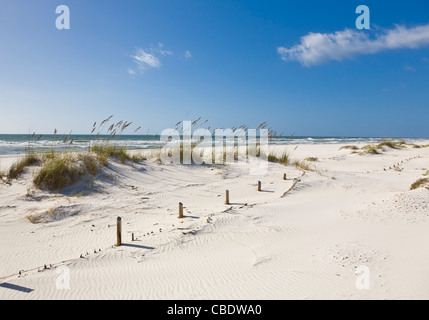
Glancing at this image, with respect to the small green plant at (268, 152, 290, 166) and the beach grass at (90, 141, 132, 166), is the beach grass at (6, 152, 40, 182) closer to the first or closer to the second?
the beach grass at (90, 141, 132, 166)

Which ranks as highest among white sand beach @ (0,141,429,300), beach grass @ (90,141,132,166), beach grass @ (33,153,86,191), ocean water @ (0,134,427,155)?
ocean water @ (0,134,427,155)

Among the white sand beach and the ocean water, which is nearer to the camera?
the white sand beach

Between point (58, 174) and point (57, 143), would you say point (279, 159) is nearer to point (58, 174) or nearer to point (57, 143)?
point (58, 174)

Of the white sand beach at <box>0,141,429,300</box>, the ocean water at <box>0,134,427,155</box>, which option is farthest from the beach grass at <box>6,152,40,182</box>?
the ocean water at <box>0,134,427,155</box>

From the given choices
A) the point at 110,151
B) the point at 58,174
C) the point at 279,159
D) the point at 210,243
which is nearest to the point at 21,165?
the point at 58,174

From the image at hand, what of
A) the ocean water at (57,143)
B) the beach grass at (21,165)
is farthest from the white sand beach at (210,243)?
the ocean water at (57,143)

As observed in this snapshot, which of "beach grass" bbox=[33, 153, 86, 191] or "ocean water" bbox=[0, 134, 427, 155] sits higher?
"ocean water" bbox=[0, 134, 427, 155]

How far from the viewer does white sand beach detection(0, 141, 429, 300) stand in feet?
9.17

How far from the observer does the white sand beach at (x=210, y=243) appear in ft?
9.17

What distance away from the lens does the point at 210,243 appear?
3998 millimetres

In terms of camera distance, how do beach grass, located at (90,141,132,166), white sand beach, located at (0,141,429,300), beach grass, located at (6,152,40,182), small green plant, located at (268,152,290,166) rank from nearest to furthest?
1. white sand beach, located at (0,141,429,300)
2. beach grass, located at (6,152,40,182)
3. beach grass, located at (90,141,132,166)
4. small green plant, located at (268,152,290,166)
